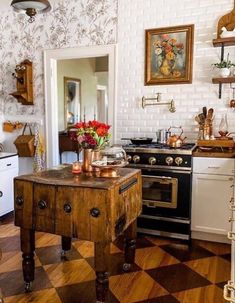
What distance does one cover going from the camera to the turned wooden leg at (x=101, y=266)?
1.82 metres

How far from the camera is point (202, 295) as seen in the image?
2.12 metres

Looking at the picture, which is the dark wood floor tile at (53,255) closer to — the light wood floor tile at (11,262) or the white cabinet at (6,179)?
the light wood floor tile at (11,262)

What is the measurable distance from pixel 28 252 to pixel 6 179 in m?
1.78

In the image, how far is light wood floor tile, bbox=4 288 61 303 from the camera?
2.04m

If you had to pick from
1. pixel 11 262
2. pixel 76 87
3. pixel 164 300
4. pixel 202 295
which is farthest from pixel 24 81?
pixel 202 295

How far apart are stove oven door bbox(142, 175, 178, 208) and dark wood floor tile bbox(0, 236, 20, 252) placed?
1.38m

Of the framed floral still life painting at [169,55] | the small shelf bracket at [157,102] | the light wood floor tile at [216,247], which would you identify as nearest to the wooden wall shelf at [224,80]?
the framed floral still life painting at [169,55]

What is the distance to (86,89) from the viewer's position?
21.5ft

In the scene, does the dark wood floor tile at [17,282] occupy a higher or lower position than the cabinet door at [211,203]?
lower

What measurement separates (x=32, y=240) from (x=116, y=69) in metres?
2.39

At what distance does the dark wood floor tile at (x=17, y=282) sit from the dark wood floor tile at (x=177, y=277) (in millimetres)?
846

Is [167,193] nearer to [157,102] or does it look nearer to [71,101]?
[157,102]

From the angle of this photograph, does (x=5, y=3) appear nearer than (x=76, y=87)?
Yes

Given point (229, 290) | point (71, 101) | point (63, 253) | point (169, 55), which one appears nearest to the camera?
point (229, 290)
